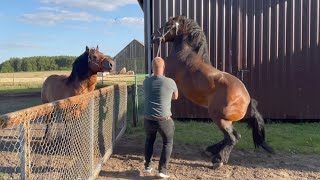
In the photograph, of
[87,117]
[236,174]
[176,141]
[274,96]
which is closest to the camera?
[87,117]

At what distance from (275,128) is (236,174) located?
14.9ft

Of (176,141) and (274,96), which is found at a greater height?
(274,96)

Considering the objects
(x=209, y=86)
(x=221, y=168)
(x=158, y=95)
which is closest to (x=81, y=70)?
(x=209, y=86)

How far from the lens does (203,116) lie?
11.6m

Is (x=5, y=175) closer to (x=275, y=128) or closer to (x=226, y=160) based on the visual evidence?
(x=226, y=160)

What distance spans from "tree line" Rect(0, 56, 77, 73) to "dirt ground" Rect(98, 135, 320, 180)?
216 ft

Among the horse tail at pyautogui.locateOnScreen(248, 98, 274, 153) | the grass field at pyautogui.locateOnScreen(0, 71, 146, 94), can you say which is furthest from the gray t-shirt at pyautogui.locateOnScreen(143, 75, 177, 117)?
the grass field at pyautogui.locateOnScreen(0, 71, 146, 94)

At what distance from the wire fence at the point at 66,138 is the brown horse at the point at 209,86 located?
4.93 ft

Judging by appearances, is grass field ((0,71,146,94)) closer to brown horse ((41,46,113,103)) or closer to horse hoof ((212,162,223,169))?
brown horse ((41,46,113,103))

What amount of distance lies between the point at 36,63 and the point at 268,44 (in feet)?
218

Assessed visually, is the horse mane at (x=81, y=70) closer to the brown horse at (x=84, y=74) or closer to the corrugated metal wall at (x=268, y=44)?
the brown horse at (x=84, y=74)

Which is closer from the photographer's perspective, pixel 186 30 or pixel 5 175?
pixel 5 175

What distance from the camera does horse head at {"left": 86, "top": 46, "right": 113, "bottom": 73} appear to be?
8242 mm

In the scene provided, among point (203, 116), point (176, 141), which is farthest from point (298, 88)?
point (176, 141)
